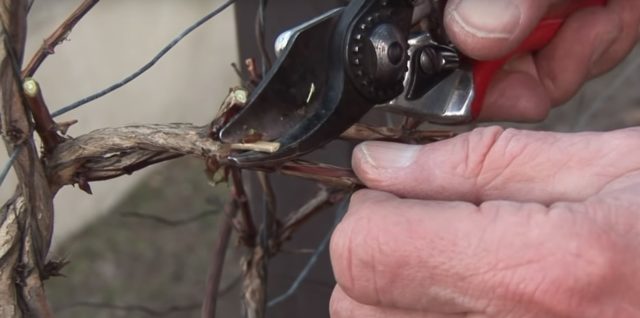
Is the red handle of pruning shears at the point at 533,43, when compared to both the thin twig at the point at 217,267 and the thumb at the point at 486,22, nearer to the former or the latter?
the thumb at the point at 486,22

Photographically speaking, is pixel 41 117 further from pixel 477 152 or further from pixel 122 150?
pixel 477 152

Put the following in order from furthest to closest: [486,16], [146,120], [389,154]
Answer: [146,120] → [486,16] → [389,154]

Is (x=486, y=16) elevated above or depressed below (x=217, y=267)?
above

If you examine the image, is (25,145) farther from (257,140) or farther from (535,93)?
(535,93)

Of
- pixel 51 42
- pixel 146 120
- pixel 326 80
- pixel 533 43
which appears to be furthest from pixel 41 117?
pixel 146 120

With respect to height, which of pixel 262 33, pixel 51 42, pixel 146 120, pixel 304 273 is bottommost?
pixel 146 120

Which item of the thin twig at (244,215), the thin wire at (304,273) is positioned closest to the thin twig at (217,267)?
the thin twig at (244,215)

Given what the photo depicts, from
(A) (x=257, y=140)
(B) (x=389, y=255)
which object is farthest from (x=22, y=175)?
(B) (x=389, y=255)
